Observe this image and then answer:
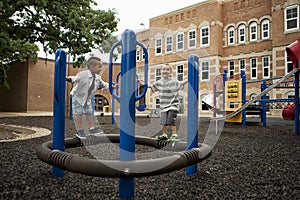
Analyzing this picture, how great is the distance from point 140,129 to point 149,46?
1.11 meters

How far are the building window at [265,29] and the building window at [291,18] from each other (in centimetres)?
105

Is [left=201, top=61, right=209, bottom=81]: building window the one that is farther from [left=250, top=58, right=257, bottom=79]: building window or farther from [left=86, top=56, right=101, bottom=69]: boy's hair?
[left=250, top=58, right=257, bottom=79]: building window

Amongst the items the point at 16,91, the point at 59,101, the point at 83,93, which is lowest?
the point at 59,101

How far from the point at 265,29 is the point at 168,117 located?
46.1 ft

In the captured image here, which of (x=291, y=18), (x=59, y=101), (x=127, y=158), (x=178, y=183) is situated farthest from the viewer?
(x=291, y=18)

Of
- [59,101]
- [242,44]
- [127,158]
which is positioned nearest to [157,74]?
[59,101]

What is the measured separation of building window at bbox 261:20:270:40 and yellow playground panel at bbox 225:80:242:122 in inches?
372

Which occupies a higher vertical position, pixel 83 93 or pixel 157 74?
pixel 157 74

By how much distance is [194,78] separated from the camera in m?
1.83

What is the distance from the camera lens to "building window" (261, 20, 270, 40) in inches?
552

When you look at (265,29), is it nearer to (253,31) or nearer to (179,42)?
(253,31)

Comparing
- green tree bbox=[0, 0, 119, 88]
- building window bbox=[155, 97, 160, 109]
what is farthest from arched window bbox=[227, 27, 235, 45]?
building window bbox=[155, 97, 160, 109]

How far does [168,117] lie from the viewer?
2867 mm

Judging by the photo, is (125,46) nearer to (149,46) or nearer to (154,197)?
(149,46)
